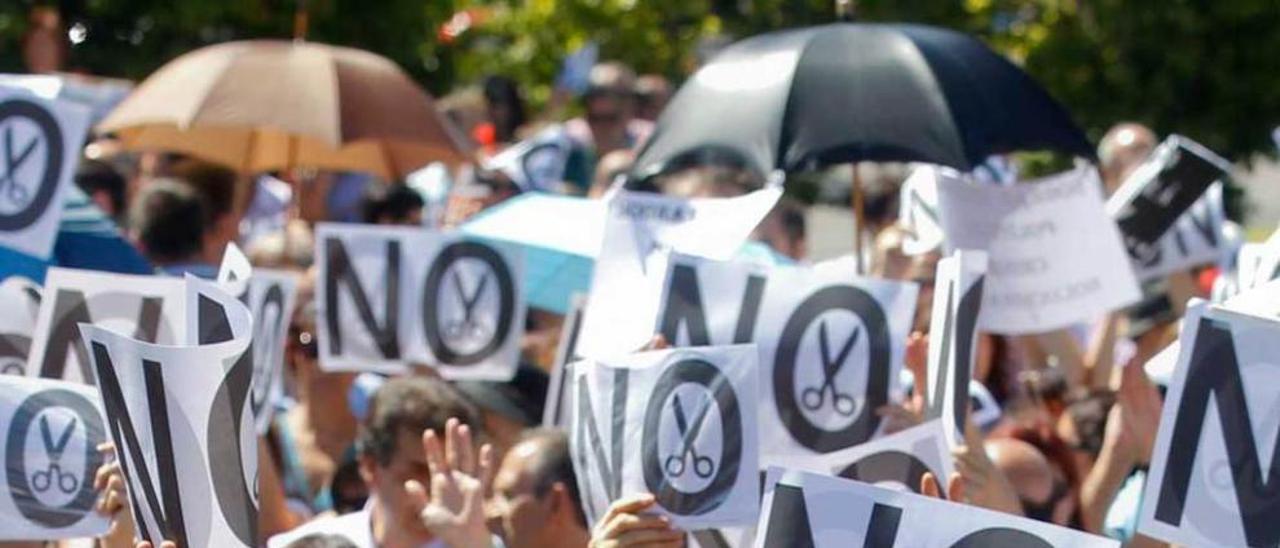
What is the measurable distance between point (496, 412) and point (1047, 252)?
5.32ft

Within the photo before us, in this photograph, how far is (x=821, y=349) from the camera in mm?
6254

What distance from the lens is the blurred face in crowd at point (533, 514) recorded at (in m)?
6.09

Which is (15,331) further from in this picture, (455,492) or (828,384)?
(828,384)

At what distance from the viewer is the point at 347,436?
303 inches

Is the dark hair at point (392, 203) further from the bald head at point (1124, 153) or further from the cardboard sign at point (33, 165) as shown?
the cardboard sign at point (33, 165)

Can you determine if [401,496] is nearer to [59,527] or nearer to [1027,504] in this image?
[59,527]

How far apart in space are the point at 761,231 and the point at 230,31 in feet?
20.2

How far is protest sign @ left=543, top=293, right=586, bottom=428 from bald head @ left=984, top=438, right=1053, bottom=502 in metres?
1.01

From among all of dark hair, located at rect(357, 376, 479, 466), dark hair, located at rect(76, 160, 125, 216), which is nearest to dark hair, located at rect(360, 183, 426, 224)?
dark hair, located at rect(76, 160, 125, 216)

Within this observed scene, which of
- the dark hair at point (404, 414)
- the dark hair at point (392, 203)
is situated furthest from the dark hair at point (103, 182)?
the dark hair at point (404, 414)

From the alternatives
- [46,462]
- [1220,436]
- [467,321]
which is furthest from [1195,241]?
[46,462]

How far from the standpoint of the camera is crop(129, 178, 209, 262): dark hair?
324 inches

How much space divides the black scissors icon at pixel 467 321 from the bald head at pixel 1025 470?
5.66ft

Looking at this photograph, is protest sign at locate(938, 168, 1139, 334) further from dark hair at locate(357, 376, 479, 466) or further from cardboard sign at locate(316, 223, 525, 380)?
dark hair at locate(357, 376, 479, 466)
